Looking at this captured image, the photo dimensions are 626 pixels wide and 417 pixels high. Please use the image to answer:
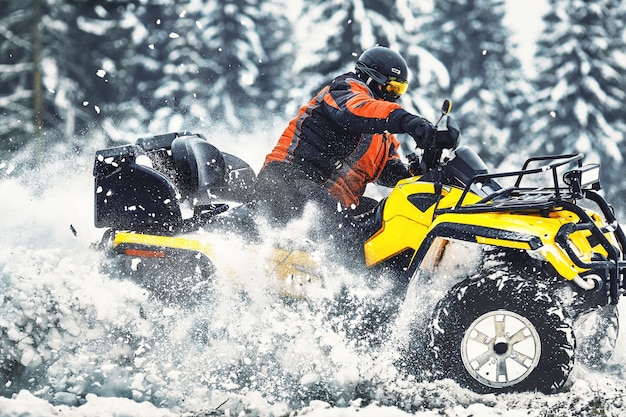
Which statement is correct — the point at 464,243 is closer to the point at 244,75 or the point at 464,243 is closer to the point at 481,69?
the point at 244,75

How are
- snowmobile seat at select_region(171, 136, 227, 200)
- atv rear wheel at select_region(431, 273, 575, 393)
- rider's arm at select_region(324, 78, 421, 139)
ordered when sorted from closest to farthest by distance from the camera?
atv rear wheel at select_region(431, 273, 575, 393), rider's arm at select_region(324, 78, 421, 139), snowmobile seat at select_region(171, 136, 227, 200)

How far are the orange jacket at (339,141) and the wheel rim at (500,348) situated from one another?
160 centimetres

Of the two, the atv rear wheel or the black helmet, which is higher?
the black helmet

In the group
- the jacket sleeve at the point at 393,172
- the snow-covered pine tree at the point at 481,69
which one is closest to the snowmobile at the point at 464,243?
the jacket sleeve at the point at 393,172

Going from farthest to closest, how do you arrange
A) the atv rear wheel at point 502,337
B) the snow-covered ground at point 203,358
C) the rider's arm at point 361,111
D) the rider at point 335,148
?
1. the rider at point 335,148
2. the rider's arm at point 361,111
3. the snow-covered ground at point 203,358
4. the atv rear wheel at point 502,337

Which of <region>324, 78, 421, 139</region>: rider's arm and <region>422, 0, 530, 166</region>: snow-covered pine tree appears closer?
<region>324, 78, 421, 139</region>: rider's arm

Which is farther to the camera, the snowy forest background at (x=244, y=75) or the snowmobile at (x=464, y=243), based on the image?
the snowy forest background at (x=244, y=75)

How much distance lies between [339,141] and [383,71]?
649 millimetres

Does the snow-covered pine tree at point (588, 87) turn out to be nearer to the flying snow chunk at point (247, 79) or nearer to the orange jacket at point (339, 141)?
the flying snow chunk at point (247, 79)

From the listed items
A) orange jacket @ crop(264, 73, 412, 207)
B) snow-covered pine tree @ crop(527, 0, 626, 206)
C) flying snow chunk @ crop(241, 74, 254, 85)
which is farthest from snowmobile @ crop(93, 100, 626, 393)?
snow-covered pine tree @ crop(527, 0, 626, 206)

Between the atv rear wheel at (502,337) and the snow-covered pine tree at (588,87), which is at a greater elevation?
the snow-covered pine tree at (588,87)

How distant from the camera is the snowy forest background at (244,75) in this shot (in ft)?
79.2

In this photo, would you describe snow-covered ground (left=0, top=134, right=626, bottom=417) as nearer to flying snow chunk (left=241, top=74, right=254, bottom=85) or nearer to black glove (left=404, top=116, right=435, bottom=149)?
black glove (left=404, top=116, right=435, bottom=149)

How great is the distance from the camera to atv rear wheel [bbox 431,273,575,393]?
14.4 ft
